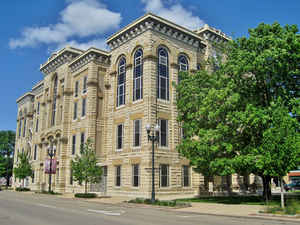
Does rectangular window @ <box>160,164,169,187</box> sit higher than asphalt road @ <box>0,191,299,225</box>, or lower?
higher

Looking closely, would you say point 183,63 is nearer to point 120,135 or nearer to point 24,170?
point 120,135

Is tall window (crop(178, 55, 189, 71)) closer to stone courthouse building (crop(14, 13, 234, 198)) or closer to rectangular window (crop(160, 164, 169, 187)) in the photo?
stone courthouse building (crop(14, 13, 234, 198))

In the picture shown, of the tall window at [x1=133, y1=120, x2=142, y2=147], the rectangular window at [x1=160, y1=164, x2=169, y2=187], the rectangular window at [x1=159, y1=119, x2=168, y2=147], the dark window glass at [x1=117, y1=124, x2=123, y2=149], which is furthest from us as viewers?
the dark window glass at [x1=117, y1=124, x2=123, y2=149]

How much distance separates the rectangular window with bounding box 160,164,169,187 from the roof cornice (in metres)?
14.0

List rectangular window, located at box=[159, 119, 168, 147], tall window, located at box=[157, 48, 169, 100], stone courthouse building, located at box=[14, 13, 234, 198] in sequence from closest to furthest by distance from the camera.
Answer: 1. stone courthouse building, located at box=[14, 13, 234, 198]
2. rectangular window, located at box=[159, 119, 168, 147]
3. tall window, located at box=[157, 48, 169, 100]

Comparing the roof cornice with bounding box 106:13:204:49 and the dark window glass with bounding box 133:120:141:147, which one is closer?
the dark window glass with bounding box 133:120:141:147

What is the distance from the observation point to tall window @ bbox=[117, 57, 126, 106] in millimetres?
35062

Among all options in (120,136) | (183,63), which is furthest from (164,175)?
(183,63)

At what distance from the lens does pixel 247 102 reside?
22500 mm

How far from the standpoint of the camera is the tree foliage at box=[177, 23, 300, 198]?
20.5 meters

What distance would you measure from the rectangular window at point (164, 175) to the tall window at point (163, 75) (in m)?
7.08

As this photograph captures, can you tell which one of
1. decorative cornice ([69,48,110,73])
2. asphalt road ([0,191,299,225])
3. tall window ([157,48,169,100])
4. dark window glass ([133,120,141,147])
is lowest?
asphalt road ([0,191,299,225])

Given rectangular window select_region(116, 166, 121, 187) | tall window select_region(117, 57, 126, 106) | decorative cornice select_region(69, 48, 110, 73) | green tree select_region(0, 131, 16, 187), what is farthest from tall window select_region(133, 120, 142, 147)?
green tree select_region(0, 131, 16, 187)

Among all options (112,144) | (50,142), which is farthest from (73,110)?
(112,144)
